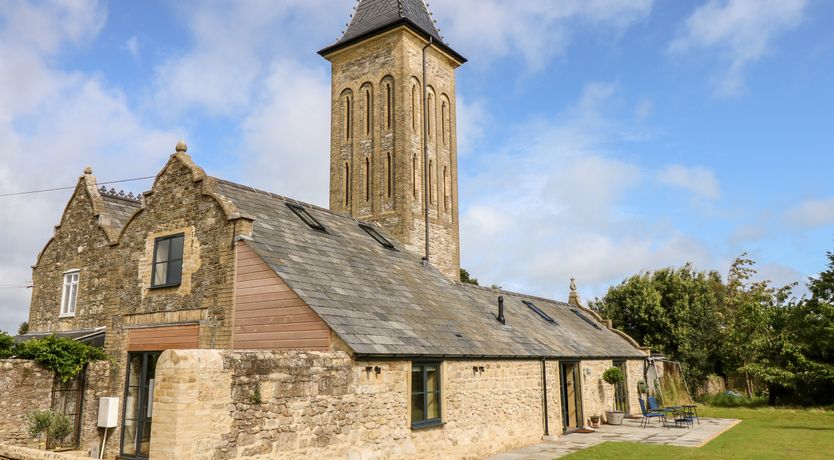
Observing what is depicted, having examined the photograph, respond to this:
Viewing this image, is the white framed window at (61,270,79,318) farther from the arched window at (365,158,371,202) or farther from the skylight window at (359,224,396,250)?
the arched window at (365,158,371,202)

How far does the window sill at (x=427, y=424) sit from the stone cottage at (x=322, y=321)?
0.09 m

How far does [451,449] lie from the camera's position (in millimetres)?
12766

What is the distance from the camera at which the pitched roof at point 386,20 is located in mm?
24938

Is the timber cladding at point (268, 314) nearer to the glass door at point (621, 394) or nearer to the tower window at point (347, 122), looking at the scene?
the tower window at point (347, 122)

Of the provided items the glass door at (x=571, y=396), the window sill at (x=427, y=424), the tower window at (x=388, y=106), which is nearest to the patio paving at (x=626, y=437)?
the glass door at (x=571, y=396)

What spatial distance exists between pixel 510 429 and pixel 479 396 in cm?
180

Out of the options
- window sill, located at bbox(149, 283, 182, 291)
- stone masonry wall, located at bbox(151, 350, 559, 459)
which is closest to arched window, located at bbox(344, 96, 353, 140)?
window sill, located at bbox(149, 283, 182, 291)

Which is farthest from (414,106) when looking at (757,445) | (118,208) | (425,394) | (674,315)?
(674,315)

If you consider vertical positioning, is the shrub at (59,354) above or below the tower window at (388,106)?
below

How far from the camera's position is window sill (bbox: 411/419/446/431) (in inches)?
464

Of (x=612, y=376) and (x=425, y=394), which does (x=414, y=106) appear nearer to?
(x=612, y=376)

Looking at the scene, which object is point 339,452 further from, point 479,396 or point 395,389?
point 479,396

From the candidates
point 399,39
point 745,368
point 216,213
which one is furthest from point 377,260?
point 745,368

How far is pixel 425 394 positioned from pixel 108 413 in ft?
24.5
